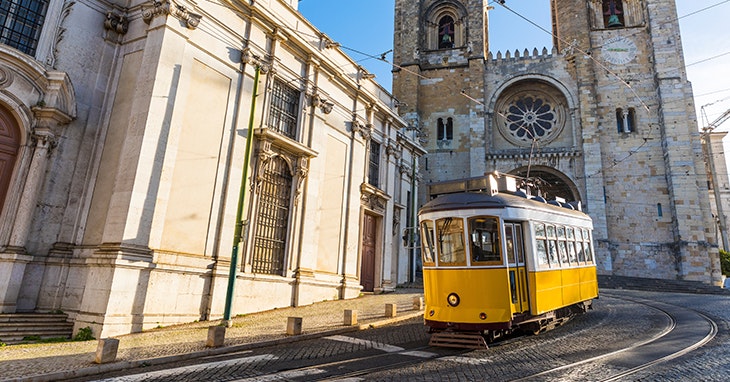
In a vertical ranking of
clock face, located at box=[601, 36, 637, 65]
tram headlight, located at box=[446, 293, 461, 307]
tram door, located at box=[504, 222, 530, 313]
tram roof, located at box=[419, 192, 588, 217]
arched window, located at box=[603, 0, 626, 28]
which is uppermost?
arched window, located at box=[603, 0, 626, 28]

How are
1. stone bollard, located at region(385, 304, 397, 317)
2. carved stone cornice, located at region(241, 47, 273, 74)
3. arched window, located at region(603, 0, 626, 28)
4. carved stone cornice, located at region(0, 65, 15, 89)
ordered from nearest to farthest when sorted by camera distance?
carved stone cornice, located at region(0, 65, 15, 89), stone bollard, located at region(385, 304, 397, 317), carved stone cornice, located at region(241, 47, 273, 74), arched window, located at region(603, 0, 626, 28)

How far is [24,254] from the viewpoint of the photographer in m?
8.54

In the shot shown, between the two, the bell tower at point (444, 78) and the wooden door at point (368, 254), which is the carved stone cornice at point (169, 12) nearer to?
the wooden door at point (368, 254)

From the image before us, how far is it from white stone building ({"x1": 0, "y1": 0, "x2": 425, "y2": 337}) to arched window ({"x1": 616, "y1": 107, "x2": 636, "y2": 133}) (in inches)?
973

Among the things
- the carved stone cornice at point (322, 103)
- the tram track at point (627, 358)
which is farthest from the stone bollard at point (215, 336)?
the carved stone cornice at point (322, 103)

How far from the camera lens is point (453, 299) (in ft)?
24.2

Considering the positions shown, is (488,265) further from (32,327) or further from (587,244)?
(32,327)

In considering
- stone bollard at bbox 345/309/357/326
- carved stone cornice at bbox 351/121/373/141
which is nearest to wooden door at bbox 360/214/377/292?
carved stone cornice at bbox 351/121/373/141

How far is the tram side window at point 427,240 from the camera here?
7988 millimetres

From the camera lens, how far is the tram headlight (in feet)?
24.0

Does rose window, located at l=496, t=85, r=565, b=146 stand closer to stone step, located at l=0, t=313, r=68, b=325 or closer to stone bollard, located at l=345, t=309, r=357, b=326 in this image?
stone bollard, located at l=345, t=309, r=357, b=326

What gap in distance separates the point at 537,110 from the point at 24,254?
31812mm

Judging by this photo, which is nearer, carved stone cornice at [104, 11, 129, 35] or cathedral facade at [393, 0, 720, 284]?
carved stone cornice at [104, 11, 129, 35]

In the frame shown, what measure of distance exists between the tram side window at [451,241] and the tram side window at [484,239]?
189 mm
